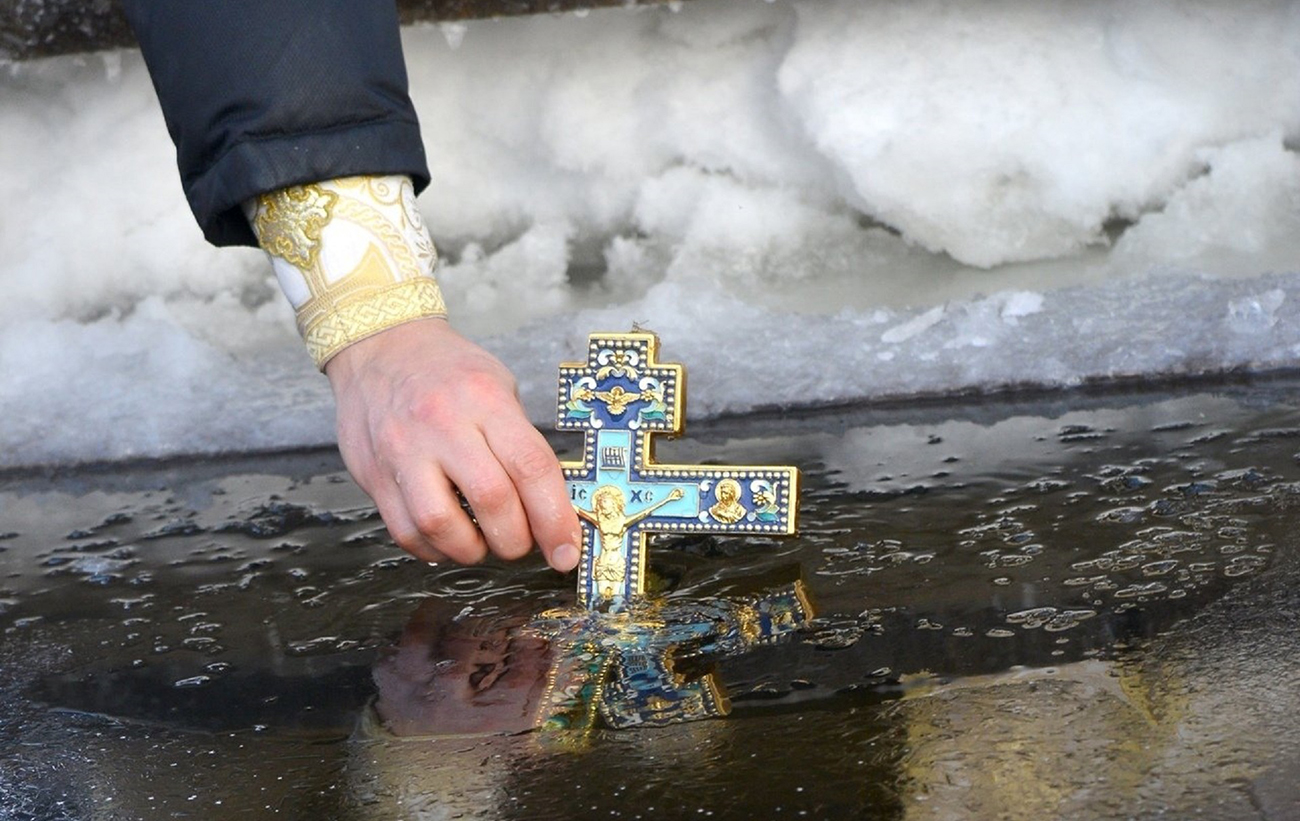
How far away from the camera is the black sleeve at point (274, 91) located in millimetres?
1152

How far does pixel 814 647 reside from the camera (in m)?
1.05

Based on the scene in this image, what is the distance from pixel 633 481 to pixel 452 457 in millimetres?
195

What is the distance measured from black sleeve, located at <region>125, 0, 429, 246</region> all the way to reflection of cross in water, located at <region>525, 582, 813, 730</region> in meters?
0.40

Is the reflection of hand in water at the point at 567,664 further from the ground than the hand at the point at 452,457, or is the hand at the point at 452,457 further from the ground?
the hand at the point at 452,457

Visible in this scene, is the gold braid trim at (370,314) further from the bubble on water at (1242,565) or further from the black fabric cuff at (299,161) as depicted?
the bubble on water at (1242,565)

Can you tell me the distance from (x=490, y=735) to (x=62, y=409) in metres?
1.14

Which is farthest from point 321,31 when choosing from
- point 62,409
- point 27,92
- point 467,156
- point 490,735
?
point 27,92

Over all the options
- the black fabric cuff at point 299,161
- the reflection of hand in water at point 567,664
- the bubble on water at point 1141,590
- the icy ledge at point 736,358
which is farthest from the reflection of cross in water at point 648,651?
the icy ledge at point 736,358

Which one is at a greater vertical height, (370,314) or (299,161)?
(299,161)

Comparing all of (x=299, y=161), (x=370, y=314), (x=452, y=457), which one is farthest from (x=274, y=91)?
(x=452, y=457)

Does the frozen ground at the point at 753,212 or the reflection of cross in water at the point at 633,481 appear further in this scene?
the frozen ground at the point at 753,212

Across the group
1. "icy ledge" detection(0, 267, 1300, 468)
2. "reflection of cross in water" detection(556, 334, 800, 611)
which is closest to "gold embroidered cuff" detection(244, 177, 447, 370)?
"reflection of cross in water" detection(556, 334, 800, 611)

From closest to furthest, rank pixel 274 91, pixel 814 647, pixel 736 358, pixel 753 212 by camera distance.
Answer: pixel 814 647 → pixel 274 91 → pixel 736 358 → pixel 753 212

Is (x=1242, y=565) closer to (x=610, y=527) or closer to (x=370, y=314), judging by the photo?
(x=610, y=527)
